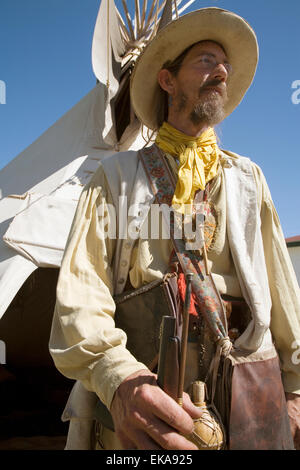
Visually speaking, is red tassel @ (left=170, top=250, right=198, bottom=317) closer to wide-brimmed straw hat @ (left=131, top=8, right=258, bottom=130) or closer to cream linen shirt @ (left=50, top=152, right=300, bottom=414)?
cream linen shirt @ (left=50, top=152, right=300, bottom=414)

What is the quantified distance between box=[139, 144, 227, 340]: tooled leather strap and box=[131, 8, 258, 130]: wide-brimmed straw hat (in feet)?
1.28

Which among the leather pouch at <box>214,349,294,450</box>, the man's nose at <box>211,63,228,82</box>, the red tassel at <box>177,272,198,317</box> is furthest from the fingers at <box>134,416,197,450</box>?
the man's nose at <box>211,63,228,82</box>

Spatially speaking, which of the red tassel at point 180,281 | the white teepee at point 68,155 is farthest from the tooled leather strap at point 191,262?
the white teepee at point 68,155

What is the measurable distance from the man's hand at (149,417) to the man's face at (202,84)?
0.95 metres

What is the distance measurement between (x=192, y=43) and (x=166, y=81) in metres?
0.17

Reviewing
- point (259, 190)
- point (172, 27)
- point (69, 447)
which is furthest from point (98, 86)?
point (69, 447)

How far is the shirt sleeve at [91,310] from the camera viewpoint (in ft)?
3.19

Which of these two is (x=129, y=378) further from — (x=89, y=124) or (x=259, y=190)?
(x=89, y=124)

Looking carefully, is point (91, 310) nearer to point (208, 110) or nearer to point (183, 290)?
point (183, 290)

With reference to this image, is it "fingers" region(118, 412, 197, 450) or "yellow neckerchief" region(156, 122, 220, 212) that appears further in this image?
"yellow neckerchief" region(156, 122, 220, 212)

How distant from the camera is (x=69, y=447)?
125 cm

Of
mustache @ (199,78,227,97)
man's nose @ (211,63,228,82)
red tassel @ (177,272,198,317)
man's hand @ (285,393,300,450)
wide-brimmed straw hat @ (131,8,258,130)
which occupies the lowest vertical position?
man's hand @ (285,393,300,450)

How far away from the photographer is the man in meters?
0.93
